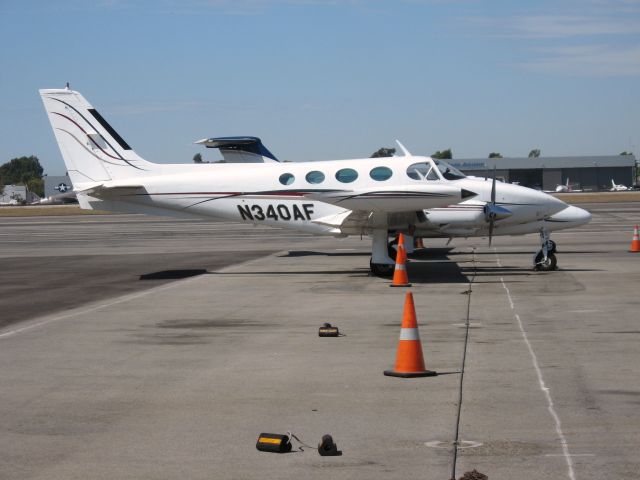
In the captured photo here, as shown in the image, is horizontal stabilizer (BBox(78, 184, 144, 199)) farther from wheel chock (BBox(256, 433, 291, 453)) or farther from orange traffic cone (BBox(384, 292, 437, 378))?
wheel chock (BBox(256, 433, 291, 453))

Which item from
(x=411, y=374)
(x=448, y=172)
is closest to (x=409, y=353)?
(x=411, y=374)

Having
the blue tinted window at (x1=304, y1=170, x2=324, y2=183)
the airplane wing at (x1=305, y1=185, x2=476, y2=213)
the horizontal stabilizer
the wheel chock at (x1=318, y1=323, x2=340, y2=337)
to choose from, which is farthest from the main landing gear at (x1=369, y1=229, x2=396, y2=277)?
the wheel chock at (x1=318, y1=323, x2=340, y2=337)

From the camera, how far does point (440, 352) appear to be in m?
10.6

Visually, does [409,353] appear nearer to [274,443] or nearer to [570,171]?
[274,443]

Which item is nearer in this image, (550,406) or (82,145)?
(550,406)

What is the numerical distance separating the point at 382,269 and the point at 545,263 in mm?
3621

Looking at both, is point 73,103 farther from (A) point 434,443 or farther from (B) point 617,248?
(A) point 434,443

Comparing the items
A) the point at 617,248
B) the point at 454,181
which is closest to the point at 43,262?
the point at 454,181

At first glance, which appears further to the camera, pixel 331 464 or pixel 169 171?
pixel 169 171

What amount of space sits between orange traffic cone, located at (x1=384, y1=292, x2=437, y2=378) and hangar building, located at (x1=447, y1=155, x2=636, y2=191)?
11709 cm

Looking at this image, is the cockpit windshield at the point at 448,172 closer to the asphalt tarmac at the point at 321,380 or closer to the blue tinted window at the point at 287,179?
the asphalt tarmac at the point at 321,380

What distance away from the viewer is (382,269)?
64.7 feet

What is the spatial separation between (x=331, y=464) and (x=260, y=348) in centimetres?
492

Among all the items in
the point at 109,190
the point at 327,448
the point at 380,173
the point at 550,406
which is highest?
the point at 109,190
